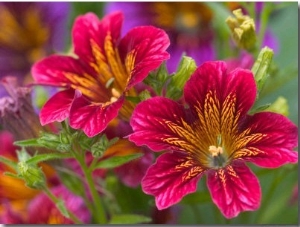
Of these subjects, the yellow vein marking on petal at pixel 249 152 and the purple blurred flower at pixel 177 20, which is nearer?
the yellow vein marking on petal at pixel 249 152

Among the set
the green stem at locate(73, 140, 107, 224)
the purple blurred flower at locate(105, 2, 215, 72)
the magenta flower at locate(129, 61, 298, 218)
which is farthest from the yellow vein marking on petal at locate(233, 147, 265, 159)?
the purple blurred flower at locate(105, 2, 215, 72)

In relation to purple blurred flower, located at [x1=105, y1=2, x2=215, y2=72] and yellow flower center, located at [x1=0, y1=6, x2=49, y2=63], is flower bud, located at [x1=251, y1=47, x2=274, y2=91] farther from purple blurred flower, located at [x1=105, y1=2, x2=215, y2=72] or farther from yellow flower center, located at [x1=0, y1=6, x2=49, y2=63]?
yellow flower center, located at [x1=0, y1=6, x2=49, y2=63]

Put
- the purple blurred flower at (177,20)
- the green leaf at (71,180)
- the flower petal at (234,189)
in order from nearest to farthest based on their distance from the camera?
the flower petal at (234,189) < the green leaf at (71,180) < the purple blurred flower at (177,20)

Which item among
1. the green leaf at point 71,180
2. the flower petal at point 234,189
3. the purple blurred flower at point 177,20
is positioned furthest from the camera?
the purple blurred flower at point 177,20

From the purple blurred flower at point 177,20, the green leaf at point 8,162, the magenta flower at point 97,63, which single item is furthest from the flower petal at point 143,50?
the purple blurred flower at point 177,20

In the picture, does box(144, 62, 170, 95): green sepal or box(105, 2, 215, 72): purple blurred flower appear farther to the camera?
box(105, 2, 215, 72): purple blurred flower

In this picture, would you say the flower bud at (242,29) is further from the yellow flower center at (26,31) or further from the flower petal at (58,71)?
the yellow flower center at (26,31)

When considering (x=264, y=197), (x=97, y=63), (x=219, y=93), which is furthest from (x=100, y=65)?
(x=264, y=197)
